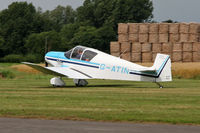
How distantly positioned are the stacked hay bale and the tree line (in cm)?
2207

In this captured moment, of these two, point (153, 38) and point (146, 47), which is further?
point (153, 38)

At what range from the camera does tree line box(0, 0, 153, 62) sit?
69625 millimetres

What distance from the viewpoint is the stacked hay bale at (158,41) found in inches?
1554

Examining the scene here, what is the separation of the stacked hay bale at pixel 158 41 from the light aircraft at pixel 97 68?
577 inches

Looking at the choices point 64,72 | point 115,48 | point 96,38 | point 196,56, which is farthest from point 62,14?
point 64,72

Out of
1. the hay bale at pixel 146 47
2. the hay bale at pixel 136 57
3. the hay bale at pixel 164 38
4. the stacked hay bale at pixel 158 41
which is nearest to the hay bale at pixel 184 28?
the stacked hay bale at pixel 158 41

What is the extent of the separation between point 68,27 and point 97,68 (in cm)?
6641

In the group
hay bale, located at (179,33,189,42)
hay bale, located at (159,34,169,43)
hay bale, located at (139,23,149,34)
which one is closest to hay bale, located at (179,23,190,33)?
hay bale, located at (179,33,189,42)

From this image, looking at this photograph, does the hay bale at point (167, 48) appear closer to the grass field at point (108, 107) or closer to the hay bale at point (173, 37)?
the hay bale at point (173, 37)

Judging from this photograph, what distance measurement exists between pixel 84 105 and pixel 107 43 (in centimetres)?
5709

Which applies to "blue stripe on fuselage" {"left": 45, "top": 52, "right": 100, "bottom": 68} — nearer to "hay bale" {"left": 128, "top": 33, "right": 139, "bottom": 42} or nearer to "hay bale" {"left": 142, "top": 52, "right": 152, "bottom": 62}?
"hay bale" {"left": 142, "top": 52, "right": 152, "bottom": 62}

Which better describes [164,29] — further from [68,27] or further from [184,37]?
[68,27]

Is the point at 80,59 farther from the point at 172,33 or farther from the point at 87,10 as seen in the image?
the point at 87,10

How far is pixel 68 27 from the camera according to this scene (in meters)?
89.4
